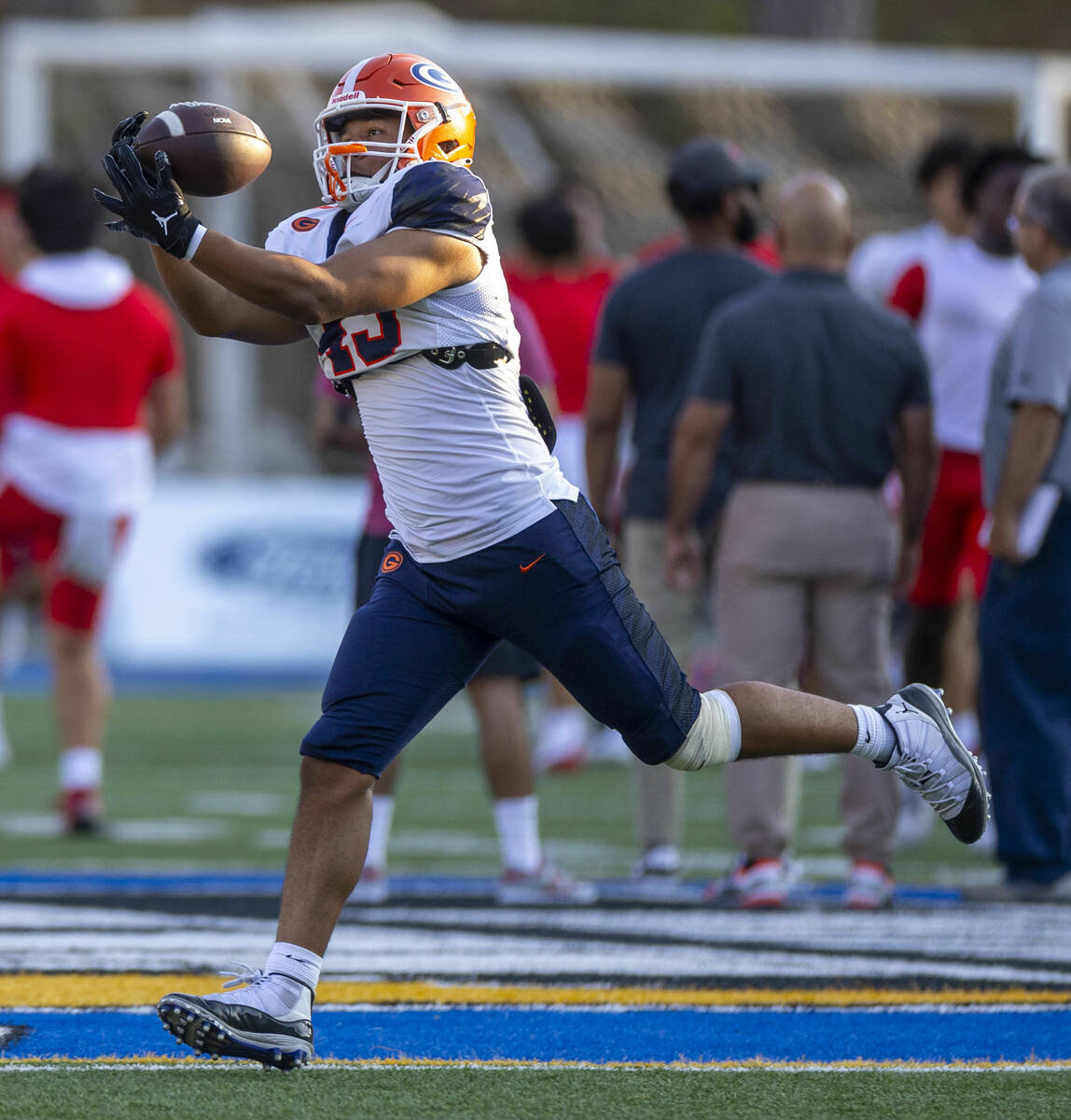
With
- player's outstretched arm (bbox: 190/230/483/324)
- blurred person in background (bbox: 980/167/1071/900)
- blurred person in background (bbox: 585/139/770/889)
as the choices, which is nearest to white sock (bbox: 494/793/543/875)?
blurred person in background (bbox: 585/139/770/889)

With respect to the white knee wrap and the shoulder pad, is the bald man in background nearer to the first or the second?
the white knee wrap

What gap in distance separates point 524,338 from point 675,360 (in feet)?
2.23

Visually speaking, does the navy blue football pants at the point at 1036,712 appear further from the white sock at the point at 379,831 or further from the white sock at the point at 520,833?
the white sock at the point at 379,831

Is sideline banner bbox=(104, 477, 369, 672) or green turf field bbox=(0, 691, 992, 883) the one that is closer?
green turf field bbox=(0, 691, 992, 883)

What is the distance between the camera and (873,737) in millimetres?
4262

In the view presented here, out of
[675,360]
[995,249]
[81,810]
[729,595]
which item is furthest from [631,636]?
[81,810]

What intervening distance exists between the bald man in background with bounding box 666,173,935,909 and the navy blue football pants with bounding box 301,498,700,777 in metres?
1.87

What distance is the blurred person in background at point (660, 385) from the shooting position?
6.36m

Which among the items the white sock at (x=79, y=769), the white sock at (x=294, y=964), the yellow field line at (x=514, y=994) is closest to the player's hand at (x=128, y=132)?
the white sock at (x=294, y=964)

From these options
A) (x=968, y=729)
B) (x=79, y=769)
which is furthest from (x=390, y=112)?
(x=968, y=729)

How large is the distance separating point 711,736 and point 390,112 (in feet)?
4.32

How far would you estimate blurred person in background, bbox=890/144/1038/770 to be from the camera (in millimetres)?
7031

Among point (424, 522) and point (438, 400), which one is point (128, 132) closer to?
point (438, 400)

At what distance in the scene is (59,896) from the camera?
5.99m
